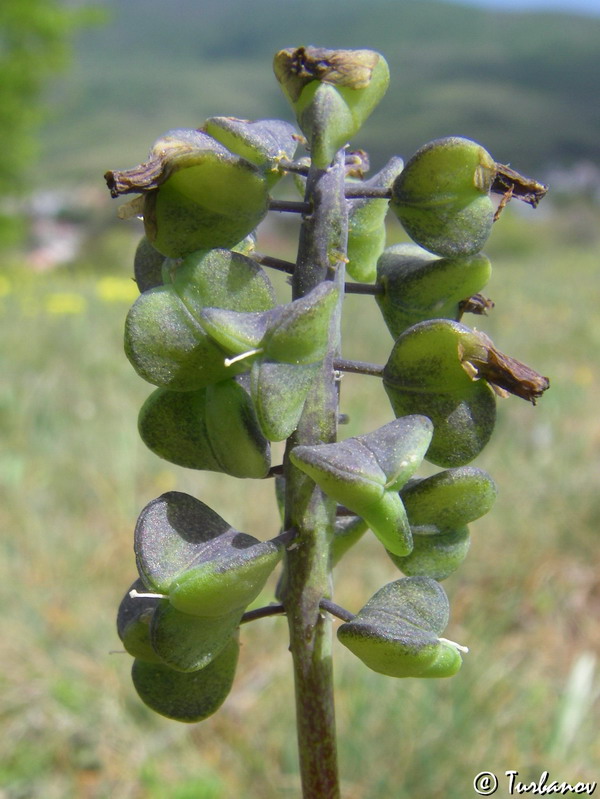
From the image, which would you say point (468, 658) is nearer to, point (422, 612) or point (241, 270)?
point (422, 612)

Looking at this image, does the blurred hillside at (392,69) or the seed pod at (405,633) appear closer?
the seed pod at (405,633)

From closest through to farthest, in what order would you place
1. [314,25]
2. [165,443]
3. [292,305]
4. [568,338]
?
1. [292,305]
2. [165,443]
3. [568,338]
4. [314,25]

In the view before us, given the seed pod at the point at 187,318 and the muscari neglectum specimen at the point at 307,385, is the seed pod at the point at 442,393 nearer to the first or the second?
the muscari neglectum specimen at the point at 307,385

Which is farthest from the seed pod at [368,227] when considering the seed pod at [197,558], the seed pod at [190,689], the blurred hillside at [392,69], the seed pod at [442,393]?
the blurred hillside at [392,69]

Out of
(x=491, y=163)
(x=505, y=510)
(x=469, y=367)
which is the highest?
(x=491, y=163)

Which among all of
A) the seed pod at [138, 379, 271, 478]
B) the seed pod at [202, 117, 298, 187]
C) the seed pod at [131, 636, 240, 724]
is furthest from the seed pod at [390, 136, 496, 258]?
the seed pod at [131, 636, 240, 724]

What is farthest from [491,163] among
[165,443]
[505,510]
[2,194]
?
[2,194]

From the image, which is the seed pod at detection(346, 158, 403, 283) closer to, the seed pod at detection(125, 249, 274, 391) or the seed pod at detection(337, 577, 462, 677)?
the seed pod at detection(125, 249, 274, 391)
